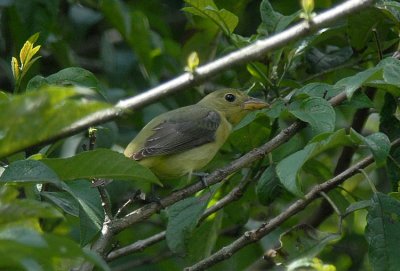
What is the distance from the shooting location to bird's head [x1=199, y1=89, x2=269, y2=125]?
19.2 ft

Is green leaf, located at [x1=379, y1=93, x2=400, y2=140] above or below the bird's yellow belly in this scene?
above

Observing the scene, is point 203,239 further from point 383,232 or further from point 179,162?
point 383,232

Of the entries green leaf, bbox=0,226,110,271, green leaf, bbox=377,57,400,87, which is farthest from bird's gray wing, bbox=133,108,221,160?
green leaf, bbox=0,226,110,271

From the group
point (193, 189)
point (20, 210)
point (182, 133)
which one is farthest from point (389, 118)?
point (20, 210)

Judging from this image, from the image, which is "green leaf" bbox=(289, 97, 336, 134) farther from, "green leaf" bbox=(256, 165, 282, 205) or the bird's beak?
the bird's beak

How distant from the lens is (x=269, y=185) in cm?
458

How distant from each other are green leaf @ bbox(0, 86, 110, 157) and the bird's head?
3.36 m

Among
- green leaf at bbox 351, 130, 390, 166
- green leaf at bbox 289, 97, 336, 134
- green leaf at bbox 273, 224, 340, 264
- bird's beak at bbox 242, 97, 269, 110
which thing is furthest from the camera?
bird's beak at bbox 242, 97, 269, 110

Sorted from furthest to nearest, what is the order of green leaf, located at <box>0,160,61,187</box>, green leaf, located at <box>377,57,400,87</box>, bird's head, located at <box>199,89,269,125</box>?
bird's head, located at <box>199,89,269,125</box>, green leaf, located at <box>377,57,400,87</box>, green leaf, located at <box>0,160,61,187</box>

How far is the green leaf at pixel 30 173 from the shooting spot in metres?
3.16

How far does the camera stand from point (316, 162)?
513cm

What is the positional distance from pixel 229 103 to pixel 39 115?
3.81 m

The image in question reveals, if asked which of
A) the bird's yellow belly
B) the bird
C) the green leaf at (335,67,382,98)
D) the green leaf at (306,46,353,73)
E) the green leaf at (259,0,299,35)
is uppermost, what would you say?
the green leaf at (259,0,299,35)

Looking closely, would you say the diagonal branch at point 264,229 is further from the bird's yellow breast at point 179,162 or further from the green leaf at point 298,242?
the bird's yellow breast at point 179,162
